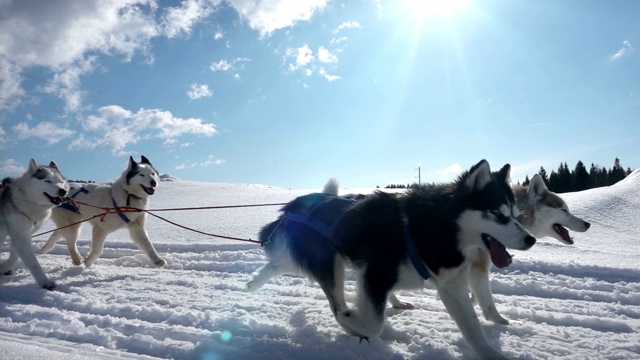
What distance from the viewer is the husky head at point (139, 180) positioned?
19.6 feet

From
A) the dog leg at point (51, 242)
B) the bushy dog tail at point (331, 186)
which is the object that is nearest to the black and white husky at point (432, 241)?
the bushy dog tail at point (331, 186)

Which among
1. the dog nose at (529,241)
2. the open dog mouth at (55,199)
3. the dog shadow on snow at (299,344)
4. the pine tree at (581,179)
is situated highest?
the pine tree at (581,179)

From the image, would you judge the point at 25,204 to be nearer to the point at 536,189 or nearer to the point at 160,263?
the point at 160,263

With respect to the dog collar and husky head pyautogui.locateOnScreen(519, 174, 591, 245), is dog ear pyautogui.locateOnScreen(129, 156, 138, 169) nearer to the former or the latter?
the dog collar

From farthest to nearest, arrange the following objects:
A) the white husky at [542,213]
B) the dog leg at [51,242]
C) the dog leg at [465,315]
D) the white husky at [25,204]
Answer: the dog leg at [51,242]
the white husky at [542,213]
the white husky at [25,204]
the dog leg at [465,315]

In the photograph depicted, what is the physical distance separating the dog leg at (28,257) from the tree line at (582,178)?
144 ft

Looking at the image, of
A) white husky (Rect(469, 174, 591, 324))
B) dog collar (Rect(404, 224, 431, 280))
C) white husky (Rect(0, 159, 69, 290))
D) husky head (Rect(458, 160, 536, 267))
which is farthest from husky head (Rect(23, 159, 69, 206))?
white husky (Rect(469, 174, 591, 324))

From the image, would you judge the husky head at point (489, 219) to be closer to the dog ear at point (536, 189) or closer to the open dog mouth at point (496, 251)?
the open dog mouth at point (496, 251)

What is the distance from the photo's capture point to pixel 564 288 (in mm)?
4203

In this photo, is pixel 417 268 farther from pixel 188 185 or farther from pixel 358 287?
pixel 188 185

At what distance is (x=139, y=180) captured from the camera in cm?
597

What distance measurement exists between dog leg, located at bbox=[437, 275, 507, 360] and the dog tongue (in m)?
0.24

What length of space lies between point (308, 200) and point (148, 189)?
344cm

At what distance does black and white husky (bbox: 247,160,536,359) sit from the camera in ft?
8.86
